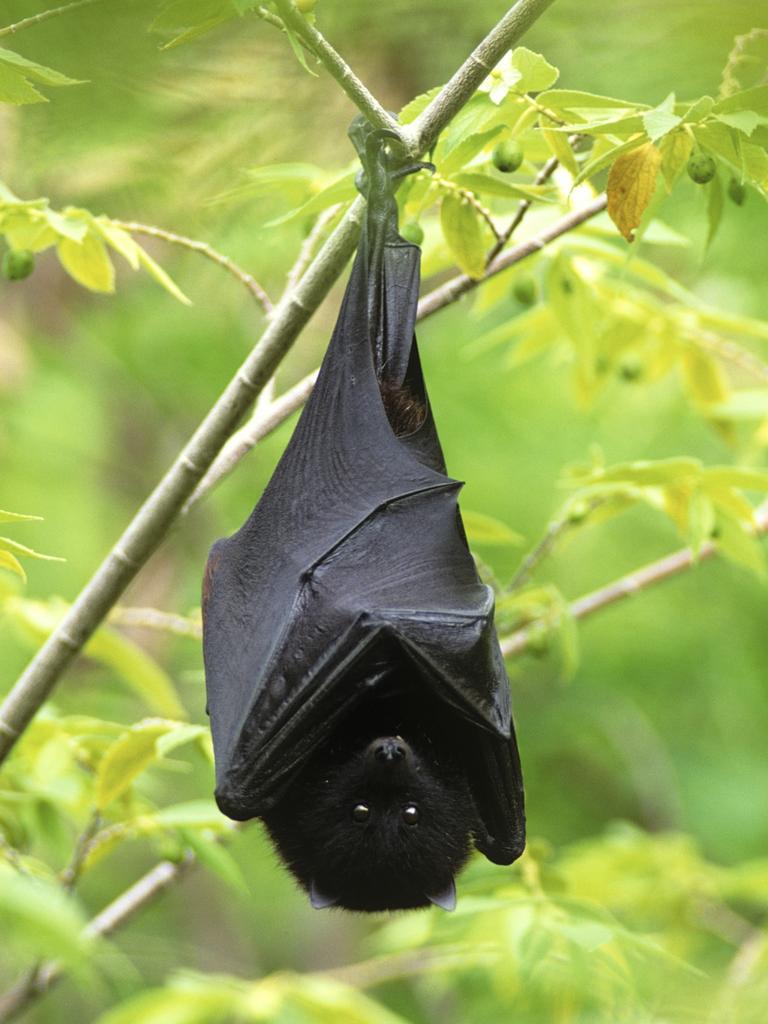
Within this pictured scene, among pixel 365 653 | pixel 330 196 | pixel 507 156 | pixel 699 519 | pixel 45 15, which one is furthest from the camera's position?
pixel 699 519

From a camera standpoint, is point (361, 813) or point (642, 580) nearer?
point (361, 813)

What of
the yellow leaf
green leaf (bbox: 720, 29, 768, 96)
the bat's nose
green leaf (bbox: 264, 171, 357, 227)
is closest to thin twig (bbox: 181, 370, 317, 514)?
green leaf (bbox: 264, 171, 357, 227)

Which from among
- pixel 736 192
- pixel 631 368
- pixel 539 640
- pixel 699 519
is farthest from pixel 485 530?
pixel 736 192

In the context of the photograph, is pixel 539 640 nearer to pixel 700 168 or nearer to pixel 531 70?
pixel 700 168

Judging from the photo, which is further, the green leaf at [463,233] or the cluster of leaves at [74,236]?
the cluster of leaves at [74,236]

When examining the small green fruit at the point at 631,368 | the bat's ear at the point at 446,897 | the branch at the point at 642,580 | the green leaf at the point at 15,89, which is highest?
the green leaf at the point at 15,89

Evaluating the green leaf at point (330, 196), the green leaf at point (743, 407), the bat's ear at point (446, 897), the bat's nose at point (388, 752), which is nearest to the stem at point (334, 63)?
the green leaf at point (330, 196)

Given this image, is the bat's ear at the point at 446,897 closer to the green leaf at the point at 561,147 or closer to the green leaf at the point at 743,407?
the green leaf at the point at 561,147

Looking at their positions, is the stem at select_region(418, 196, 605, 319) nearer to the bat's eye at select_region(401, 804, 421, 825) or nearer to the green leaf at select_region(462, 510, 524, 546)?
the green leaf at select_region(462, 510, 524, 546)
